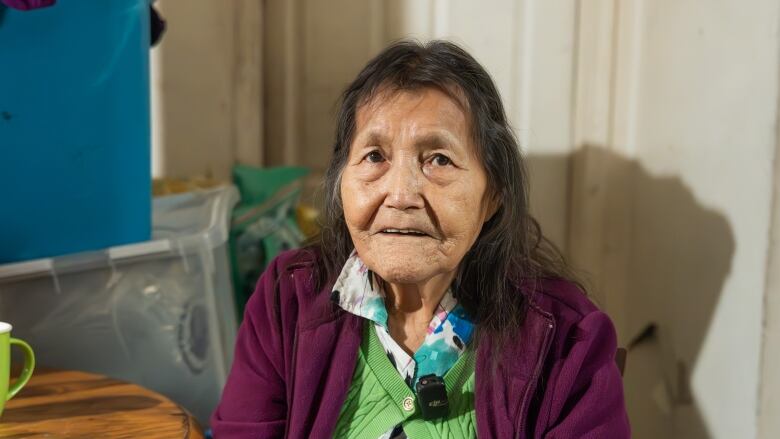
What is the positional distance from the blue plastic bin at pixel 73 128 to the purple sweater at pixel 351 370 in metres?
0.35

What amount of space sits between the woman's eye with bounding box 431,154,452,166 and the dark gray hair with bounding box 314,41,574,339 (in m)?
0.05

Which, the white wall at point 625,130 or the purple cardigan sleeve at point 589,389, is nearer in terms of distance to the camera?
the purple cardigan sleeve at point 589,389

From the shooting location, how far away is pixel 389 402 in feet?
3.77

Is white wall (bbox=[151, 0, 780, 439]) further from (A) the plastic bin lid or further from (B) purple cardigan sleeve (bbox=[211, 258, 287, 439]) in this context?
(B) purple cardigan sleeve (bbox=[211, 258, 287, 439])

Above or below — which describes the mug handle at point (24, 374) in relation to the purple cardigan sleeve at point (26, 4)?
below

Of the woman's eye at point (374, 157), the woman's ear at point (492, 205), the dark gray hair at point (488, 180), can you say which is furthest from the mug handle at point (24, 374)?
the woman's ear at point (492, 205)

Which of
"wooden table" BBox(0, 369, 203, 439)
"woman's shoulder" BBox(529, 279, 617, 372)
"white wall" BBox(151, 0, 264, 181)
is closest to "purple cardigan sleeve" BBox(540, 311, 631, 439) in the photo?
"woman's shoulder" BBox(529, 279, 617, 372)

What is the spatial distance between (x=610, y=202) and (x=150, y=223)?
83 centimetres

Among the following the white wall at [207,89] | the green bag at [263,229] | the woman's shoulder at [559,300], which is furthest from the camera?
the white wall at [207,89]

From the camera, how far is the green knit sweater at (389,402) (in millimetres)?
1133

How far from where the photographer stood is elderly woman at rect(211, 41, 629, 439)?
42.6 inches

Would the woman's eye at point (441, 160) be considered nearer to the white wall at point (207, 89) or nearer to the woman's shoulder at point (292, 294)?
the woman's shoulder at point (292, 294)

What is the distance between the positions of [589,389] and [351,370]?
30 centimetres

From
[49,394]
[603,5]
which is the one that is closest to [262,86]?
[603,5]
